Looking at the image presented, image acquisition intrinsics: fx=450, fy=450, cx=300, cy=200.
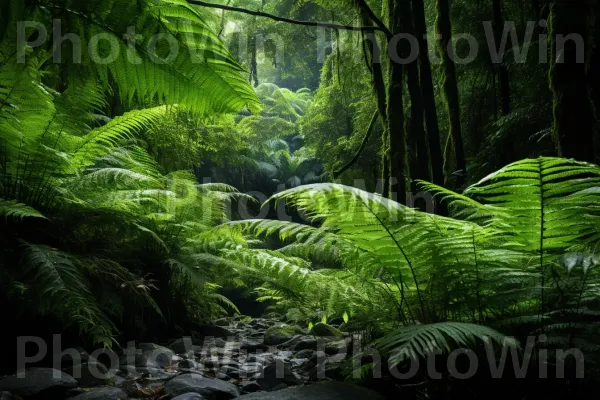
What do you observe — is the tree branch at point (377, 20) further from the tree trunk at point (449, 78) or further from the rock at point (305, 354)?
the rock at point (305, 354)

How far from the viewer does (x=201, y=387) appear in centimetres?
242

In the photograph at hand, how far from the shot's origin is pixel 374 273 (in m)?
2.06

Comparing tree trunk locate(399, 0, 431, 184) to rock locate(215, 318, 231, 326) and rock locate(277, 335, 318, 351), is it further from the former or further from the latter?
rock locate(215, 318, 231, 326)

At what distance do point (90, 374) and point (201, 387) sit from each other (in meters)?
0.65

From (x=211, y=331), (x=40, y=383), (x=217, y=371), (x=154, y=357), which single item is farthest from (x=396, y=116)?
(x=40, y=383)

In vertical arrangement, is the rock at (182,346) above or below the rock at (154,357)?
below

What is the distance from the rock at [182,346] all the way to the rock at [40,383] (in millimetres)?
1238

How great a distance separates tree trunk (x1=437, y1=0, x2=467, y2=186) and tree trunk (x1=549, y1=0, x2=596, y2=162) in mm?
3144

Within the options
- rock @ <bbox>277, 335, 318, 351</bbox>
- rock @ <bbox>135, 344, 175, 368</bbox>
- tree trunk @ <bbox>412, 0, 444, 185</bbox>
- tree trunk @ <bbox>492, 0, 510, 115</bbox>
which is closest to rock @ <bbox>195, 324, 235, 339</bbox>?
rock @ <bbox>277, 335, 318, 351</bbox>

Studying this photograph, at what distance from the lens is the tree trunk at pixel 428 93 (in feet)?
16.5

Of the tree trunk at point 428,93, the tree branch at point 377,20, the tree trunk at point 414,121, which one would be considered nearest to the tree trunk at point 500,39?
the tree trunk at point 428,93

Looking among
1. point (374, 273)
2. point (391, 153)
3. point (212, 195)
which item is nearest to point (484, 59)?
point (391, 153)

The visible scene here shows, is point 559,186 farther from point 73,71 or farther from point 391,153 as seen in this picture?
point 391,153

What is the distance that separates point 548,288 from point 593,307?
0.71 feet
